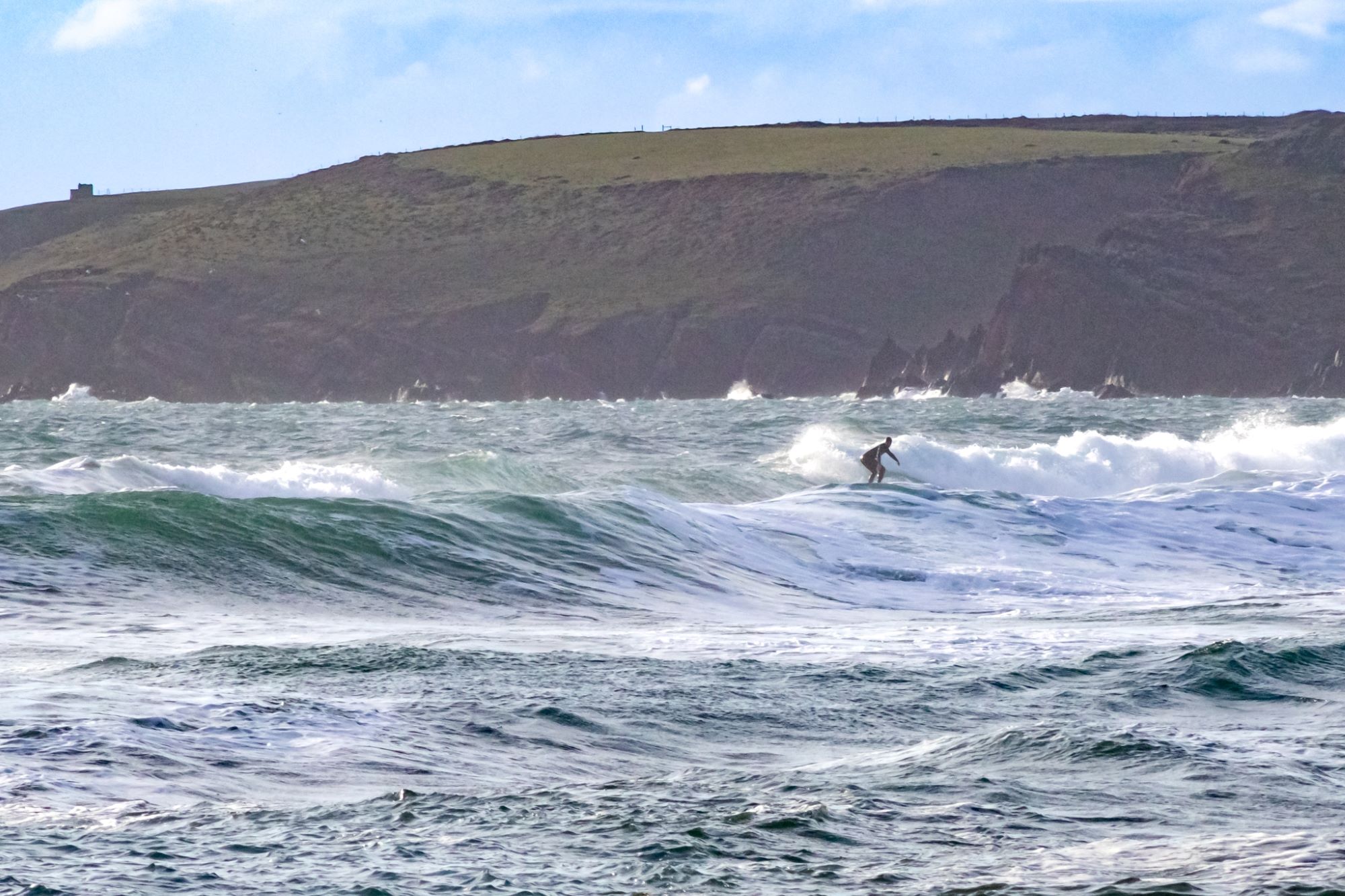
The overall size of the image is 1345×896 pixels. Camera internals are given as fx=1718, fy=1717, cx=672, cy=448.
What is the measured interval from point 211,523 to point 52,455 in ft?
54.9

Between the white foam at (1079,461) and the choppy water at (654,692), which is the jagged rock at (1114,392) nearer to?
the white foam at (1079,461)

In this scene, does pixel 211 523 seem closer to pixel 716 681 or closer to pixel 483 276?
pixel 716 681

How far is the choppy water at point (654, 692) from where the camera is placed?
529cm

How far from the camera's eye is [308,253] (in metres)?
139

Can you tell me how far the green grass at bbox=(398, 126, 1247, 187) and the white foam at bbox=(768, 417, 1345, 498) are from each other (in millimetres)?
101765

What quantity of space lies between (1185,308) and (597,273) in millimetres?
45124

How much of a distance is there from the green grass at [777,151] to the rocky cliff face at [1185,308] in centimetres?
1759

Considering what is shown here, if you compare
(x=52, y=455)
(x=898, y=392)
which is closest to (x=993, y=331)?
(x=898, y=392)

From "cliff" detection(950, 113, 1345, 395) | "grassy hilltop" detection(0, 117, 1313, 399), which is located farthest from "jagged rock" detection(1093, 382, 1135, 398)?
"grassy hilltop" detection(0, 117, 1313, 399)

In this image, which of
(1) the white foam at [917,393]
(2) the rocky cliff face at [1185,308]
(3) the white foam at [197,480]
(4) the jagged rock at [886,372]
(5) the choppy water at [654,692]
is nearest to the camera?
(5) the choppy water at [654,692]

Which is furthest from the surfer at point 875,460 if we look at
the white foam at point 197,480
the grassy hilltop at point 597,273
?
the grassy hilltop at point 597,273

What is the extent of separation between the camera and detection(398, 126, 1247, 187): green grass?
135625 mm

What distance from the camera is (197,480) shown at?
2045 centimetres

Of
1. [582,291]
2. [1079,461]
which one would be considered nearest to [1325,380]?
[582,291]
